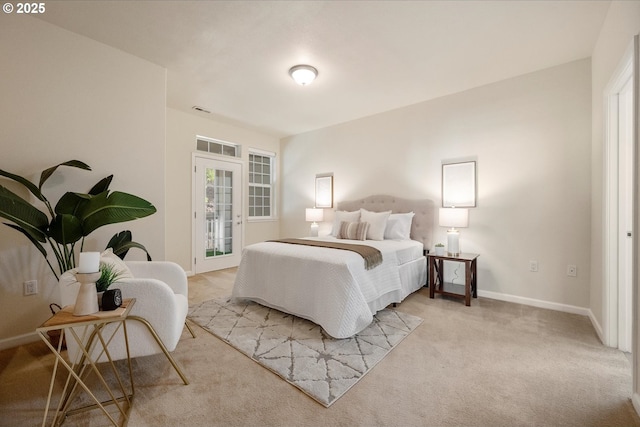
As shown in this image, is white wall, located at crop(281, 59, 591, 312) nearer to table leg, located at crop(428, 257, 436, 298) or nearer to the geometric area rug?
table leg, located at crop(428, 257, 436, 298)

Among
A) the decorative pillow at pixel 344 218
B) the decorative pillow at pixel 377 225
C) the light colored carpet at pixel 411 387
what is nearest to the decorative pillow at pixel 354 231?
the decorative pillow at pixel 377 225

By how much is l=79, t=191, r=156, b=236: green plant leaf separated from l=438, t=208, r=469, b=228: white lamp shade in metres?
3.09

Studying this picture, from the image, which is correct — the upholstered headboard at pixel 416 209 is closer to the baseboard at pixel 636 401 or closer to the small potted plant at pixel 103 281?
the baseboard at pixel 636 401

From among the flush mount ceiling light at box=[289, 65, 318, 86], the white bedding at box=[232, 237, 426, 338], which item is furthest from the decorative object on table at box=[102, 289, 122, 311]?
the flush mount ceiling light at box=[289, 65, 318, 86]

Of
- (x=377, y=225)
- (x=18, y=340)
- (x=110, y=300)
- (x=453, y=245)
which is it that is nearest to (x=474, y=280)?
(x=453, y=245)

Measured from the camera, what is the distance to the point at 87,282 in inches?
53.2

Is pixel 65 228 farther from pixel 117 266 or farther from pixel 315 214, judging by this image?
pixel 315 214

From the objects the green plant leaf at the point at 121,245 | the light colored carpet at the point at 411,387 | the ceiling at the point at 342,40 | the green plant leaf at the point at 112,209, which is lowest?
the light colored carpet at the point at 411,387

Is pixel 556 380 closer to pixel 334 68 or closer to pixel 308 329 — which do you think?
pixel 308 329

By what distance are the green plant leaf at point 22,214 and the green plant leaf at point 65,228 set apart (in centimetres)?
6

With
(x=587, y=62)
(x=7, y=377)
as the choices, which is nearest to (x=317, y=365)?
(x=7, y=377)

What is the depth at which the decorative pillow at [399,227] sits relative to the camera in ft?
12.6

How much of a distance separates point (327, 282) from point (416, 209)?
7.19 ft

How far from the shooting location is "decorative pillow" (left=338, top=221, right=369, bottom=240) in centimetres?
376
